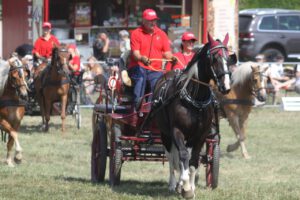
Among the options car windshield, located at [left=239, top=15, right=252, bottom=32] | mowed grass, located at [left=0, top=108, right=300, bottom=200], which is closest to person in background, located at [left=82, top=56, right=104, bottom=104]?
mowed grass, located at [left=0, top=108, right=300, bottom=200]

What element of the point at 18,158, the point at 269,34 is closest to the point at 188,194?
the point at 18,158

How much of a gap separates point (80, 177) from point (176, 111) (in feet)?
9.97

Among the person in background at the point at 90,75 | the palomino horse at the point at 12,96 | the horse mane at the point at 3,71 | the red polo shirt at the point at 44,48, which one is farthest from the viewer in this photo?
the person in background at the point at 90,75

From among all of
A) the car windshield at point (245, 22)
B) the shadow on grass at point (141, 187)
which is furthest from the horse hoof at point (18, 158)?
the car windshield at point (245, 22)

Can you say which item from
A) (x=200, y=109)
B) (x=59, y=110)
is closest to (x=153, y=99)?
(x=200, y=109)

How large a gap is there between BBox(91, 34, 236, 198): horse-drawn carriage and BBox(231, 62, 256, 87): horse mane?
175 inches

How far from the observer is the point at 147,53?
11.7 meters

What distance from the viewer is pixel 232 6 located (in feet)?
83.7

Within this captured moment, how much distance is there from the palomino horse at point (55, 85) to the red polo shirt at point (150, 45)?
744cm

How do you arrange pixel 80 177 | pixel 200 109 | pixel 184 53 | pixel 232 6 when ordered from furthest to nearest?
1. pixel 232 6
2. pixel 80 177
3. pixel 184 53
4. pixel 200 109

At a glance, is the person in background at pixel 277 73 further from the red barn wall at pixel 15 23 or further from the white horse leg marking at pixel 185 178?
the white horse leg marking at pixel 185 178

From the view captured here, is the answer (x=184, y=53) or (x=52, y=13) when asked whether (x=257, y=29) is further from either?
(x=184, y=53)

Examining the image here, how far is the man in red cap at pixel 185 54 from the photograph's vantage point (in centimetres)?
1165

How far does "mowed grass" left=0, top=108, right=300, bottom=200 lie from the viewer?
1074 centimetres
